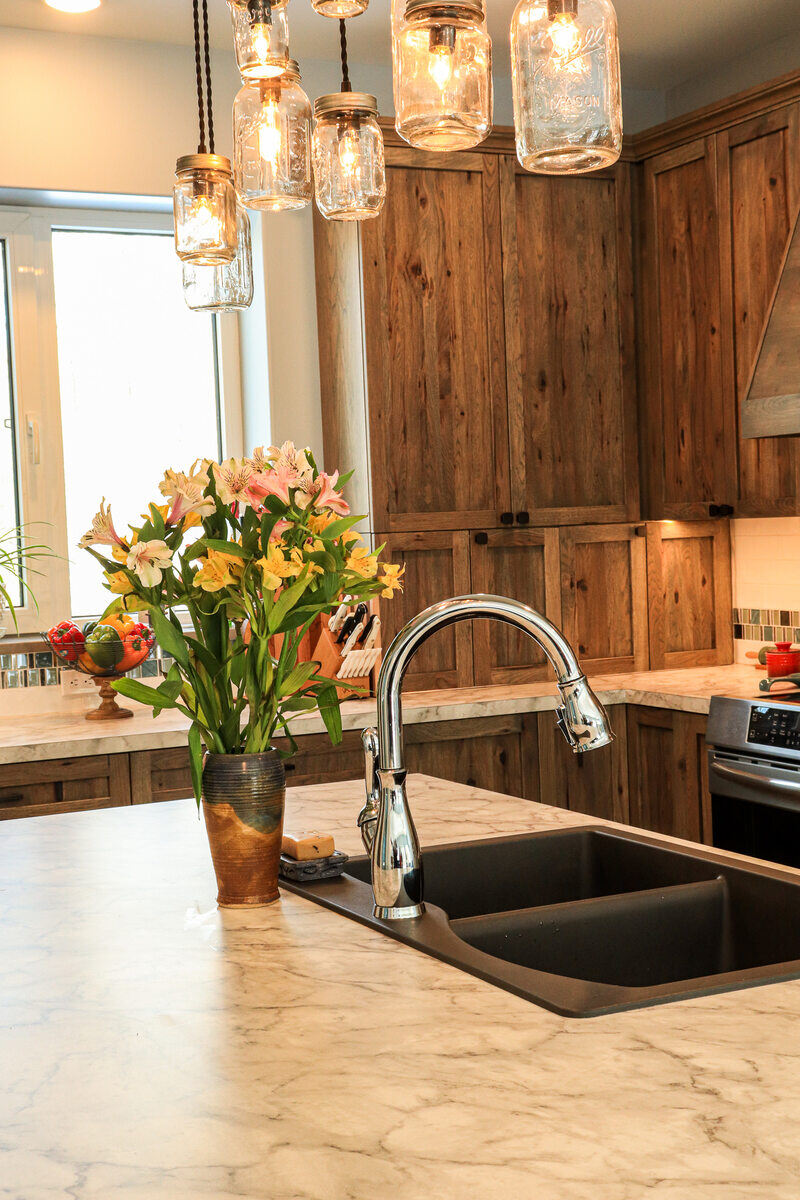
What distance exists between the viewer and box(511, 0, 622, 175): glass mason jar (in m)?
1.23

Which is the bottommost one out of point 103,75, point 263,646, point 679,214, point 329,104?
point 263,646

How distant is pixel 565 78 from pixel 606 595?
10.3ft

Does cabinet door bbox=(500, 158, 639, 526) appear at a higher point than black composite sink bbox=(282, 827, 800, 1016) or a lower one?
higher

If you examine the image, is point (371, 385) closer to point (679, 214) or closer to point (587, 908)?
point (679, 214)

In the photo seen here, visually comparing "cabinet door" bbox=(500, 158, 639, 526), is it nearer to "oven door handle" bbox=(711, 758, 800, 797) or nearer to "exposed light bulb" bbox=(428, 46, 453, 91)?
"oven door handle" bbox=(711, 758, 800, 797)

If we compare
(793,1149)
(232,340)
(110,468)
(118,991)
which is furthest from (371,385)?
(793,1149)

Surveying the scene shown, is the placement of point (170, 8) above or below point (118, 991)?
above

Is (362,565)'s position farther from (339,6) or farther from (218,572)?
(339,6)

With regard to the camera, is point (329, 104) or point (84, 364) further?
point (84, 364)

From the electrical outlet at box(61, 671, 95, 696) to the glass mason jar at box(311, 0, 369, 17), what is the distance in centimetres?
255

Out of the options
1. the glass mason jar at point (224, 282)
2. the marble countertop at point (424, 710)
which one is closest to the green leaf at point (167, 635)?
the glass mason jar at point (224, 282)

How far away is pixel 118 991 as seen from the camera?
4.36ft

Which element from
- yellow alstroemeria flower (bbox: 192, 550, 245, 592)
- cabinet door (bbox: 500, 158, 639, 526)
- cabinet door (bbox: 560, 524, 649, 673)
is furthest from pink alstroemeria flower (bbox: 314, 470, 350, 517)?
cabinet door (bbox: 560, 524, 649, 673)

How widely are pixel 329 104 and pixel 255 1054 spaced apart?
44.9 inches
